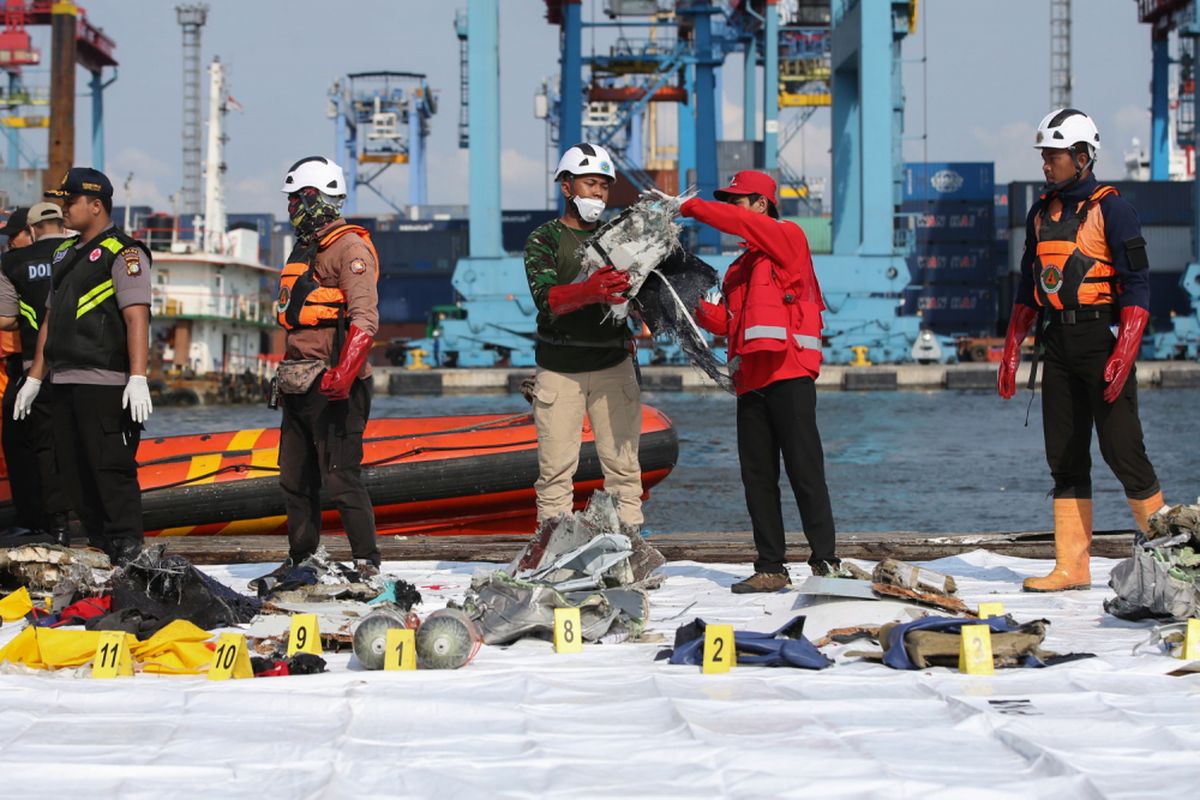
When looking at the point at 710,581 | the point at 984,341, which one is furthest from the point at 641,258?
the point at 984,341

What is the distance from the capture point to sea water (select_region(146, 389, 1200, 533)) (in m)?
13.1

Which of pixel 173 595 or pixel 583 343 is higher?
pixel 583 343

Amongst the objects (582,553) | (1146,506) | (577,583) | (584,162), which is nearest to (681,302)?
(584,162)

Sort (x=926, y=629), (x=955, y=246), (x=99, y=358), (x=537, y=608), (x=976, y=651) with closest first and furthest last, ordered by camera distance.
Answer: (x=976, y=651)
(x=926, y=629)
(x=537, y=608)
(x=99, y=358)
(x=955, y=246)

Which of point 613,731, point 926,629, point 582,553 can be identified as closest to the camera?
point 613,731

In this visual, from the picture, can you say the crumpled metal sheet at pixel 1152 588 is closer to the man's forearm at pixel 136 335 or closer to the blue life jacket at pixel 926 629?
the blue life jacket at pixel 926 629

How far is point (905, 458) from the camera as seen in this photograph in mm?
19406

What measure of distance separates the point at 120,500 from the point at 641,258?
6.73 feet

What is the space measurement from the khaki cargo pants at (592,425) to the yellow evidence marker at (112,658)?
1760 millimetres

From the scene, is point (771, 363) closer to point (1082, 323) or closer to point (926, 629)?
point (1082, 323)

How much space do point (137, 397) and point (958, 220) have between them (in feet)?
182

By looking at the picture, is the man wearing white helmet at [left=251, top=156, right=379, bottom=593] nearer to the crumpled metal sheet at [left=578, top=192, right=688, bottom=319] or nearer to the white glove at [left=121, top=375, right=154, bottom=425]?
the white glove at [left=121, top=375, right=154, bottom=425]

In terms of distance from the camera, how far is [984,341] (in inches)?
1889

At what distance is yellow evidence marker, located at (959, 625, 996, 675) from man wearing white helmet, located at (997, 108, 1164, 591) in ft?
4.72
